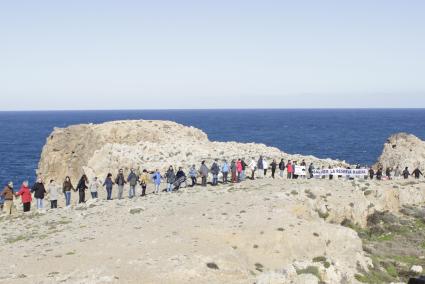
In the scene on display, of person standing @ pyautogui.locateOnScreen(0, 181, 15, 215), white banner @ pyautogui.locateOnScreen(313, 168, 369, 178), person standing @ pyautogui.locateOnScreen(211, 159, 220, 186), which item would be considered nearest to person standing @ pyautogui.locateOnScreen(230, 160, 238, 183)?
person standing @ pyautogui.locateOnScreen(211, 159, 220, 186)

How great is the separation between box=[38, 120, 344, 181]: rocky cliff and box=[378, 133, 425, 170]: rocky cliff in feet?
34.3

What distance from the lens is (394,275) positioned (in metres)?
26.8

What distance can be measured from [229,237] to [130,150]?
30599mm

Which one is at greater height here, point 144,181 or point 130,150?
point 130,150

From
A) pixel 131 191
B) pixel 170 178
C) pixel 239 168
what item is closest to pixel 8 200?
pixel 131 191

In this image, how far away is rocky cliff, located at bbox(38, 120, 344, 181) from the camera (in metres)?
51.5

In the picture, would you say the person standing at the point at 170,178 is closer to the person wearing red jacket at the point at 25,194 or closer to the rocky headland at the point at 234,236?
the rocky headland at the point at 234,236

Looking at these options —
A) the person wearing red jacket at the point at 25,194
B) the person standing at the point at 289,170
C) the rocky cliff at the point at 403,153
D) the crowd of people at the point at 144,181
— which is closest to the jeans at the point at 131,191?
the crowd of people at the point at 144,181

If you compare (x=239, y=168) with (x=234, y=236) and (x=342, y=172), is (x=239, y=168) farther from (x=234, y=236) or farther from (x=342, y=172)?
(x=234, y=236)

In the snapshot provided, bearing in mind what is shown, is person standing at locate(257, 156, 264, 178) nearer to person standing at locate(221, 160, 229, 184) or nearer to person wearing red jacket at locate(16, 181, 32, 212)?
person standing at locate(221, 160, 229, 184)

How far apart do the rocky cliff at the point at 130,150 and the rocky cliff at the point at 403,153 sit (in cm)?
1046

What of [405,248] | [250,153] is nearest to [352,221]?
[405,248]

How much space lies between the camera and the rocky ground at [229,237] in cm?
2091

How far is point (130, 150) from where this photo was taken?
54.5 meters
